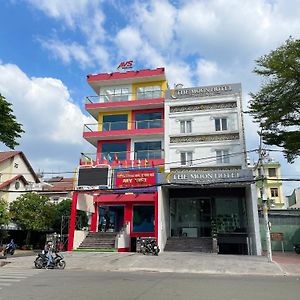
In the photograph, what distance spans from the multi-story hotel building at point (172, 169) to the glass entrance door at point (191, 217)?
76 mm

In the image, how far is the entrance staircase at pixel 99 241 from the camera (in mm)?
23234

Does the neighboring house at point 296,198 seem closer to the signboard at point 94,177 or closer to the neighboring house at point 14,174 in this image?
the signboard at point 94,177

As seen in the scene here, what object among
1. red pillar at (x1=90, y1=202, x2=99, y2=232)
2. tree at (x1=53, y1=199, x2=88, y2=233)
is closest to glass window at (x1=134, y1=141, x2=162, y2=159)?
red pillar at (x1=90, y1=202, x2=99, y2=232)

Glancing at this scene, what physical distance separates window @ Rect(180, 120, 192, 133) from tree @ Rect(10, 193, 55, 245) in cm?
1407

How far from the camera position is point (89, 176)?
2320 centimetres

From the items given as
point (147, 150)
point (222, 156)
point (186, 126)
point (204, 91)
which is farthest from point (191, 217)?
point (204, 91)

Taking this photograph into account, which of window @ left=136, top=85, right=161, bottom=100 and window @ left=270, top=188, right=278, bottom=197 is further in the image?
window @ left=270, top=188, right=278, bottom=197

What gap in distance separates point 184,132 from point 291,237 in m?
12.5

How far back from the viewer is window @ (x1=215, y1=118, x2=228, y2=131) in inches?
1030

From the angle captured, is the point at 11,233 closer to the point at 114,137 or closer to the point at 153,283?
the point at 114,137

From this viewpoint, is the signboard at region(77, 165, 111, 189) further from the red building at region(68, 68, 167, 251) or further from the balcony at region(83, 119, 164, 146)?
the balcony at region(83, 119, 164, 146)

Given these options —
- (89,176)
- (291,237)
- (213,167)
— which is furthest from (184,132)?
(291,237)

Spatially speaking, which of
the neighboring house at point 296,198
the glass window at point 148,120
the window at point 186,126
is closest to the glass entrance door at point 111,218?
the glass window at point 148,120

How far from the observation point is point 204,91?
27266 millimetres
